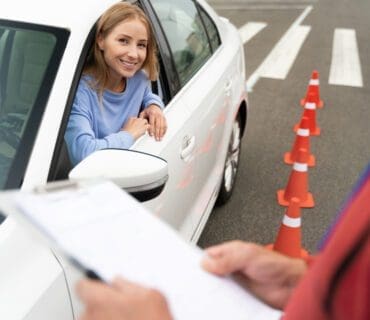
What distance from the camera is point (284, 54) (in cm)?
838

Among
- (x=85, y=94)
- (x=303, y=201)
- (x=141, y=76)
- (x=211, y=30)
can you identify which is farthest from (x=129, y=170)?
(x=303, y=201)

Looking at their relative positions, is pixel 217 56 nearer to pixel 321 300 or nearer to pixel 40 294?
pixel 40 294

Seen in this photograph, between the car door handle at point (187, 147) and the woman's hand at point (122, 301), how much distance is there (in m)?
1.41

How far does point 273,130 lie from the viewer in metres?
5.28

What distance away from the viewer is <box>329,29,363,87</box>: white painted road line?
276 inches

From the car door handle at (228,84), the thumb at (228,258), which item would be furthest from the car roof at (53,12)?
the car door handle at (228,84)

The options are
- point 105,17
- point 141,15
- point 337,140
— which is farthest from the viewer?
point 337,140

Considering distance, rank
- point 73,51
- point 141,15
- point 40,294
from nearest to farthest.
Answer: point 40,294, point 73,51, point 141,15

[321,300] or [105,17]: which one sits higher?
[105,17]

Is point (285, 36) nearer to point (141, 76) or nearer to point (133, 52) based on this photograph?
point (141, 76)

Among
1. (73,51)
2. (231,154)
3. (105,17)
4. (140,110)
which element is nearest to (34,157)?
(73,51)

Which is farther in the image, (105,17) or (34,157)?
(105,17)

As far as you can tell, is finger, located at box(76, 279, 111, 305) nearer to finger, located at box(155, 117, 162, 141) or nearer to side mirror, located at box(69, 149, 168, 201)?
side mirror, located at box(69, 149, 168, 201)

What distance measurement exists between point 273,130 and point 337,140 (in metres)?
0.66
